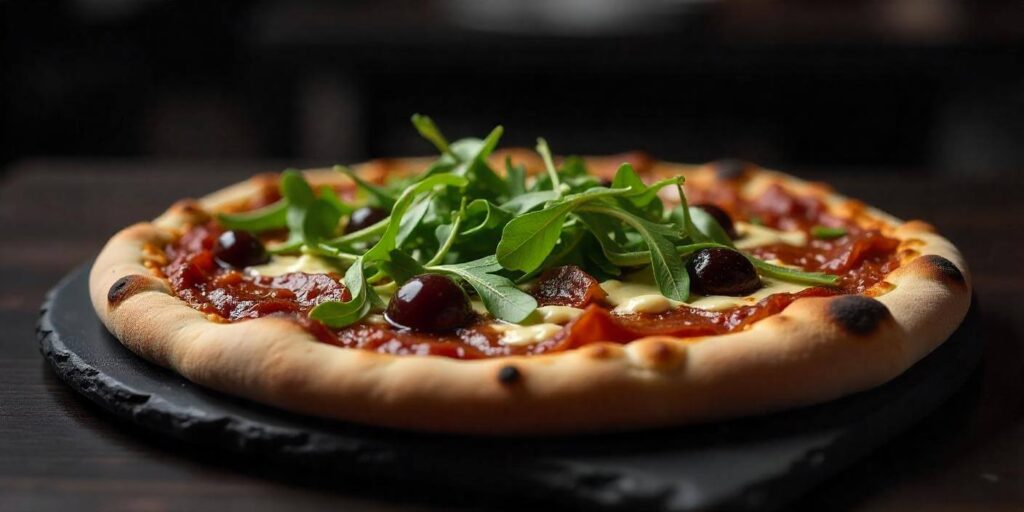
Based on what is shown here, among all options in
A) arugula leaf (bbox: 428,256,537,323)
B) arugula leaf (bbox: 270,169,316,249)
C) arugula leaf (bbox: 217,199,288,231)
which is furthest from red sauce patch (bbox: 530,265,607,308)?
arugula leaf (bbox: 217,199,288,231)

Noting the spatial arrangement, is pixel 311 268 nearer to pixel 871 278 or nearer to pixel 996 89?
pixel 871 278

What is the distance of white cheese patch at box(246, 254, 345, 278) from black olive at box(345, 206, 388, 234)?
19cm

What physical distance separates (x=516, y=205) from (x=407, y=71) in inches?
147

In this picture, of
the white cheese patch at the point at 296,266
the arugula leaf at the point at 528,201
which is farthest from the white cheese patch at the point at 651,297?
the white cheese patch at the point at 296,266

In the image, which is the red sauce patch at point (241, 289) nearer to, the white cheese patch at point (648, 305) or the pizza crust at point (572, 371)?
the pizza crust at point (572, 371)

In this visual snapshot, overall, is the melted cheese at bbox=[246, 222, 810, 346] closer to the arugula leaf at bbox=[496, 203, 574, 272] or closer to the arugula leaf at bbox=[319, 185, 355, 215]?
the arugula leaf at bbox=[496, 203, 574, 272]

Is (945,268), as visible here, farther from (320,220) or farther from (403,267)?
(320,220)

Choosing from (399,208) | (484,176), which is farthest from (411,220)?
(484,176)

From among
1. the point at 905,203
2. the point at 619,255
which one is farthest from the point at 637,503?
the point at 905,203

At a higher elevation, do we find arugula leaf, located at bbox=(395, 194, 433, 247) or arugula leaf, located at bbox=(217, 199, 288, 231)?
arugula leaf, located at bbox=(395, 194, 433, 247)

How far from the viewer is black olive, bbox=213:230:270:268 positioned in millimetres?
2893

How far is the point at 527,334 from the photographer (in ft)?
7.55

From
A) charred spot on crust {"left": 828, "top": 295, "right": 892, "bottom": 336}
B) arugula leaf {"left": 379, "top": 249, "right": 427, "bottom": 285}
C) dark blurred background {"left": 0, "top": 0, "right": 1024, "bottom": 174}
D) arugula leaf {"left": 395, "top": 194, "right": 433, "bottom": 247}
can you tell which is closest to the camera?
charred spot on crust {"left": 828, "top": 295, "right": 892, "bottom": 336}

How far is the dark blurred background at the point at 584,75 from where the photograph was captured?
6.13 meters
